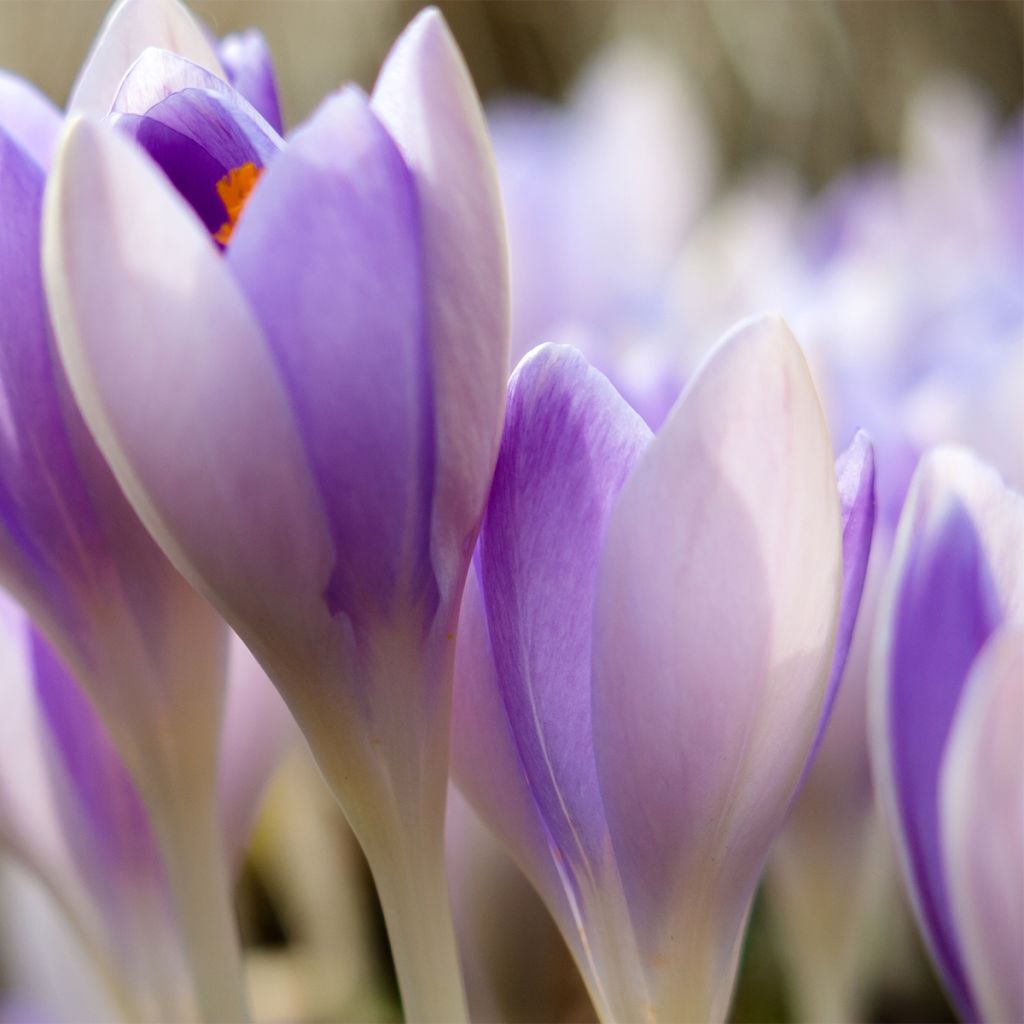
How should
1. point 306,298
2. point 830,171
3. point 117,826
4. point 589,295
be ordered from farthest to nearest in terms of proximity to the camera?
point 830,171 < point 589,295 < point 117,826 < point 306,298

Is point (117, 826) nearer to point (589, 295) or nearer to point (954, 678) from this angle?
point (954, 678)

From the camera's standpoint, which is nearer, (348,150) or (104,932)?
(348,150)

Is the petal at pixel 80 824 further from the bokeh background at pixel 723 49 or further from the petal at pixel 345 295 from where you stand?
the bokeh background at pixel 723 49

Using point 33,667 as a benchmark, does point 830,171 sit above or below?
above

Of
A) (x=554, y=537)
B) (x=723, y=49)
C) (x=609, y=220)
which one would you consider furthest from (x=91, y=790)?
(x=723, y=49)

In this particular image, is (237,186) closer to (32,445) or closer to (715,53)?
(32,445)

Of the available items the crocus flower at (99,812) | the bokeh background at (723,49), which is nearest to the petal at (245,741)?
the crocus flower at (99,812)

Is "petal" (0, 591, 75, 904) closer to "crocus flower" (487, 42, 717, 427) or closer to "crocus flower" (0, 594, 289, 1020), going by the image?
"crocus flower" (0, 594, 289, 1020)

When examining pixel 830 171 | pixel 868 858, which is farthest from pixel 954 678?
pixel 830 171
